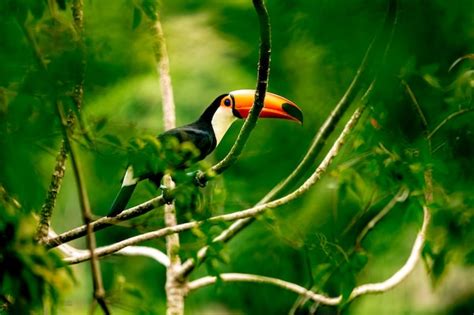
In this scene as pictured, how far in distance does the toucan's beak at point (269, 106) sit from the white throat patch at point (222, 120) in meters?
0.04

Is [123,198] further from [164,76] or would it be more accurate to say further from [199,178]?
[164,76]

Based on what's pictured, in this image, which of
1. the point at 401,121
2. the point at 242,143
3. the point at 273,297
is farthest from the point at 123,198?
the point at 273,297

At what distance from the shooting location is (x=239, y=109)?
10.4ft

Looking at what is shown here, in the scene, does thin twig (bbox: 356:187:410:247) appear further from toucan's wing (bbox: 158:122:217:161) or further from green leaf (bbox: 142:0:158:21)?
green leaf (bbox: 142:0:158:21)

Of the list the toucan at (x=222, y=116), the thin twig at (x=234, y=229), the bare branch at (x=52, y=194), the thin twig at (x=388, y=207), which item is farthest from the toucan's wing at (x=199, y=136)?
the thin twig at (x=388, y=207)

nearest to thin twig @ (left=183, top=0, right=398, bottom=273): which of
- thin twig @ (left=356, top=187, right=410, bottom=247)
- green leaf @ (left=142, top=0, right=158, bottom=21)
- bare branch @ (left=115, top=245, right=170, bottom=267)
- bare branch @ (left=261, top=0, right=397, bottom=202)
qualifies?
bare branch @ (left=261, top=0, right=397, bottom=202)

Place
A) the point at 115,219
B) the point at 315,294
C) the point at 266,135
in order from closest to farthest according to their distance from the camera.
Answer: the point at 115,219 < the point at 315,294 < the point at 266,135

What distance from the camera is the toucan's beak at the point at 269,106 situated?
316cm

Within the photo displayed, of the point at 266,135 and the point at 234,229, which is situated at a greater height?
the point at 266,135

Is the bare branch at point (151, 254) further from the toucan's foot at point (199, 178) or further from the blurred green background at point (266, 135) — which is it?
the toucan's foot at point (199, 178)

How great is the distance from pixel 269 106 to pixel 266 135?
1.64m

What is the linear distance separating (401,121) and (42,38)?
1.55 m

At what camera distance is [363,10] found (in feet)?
10.9

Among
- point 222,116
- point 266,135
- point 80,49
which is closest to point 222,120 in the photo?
point 222,116
